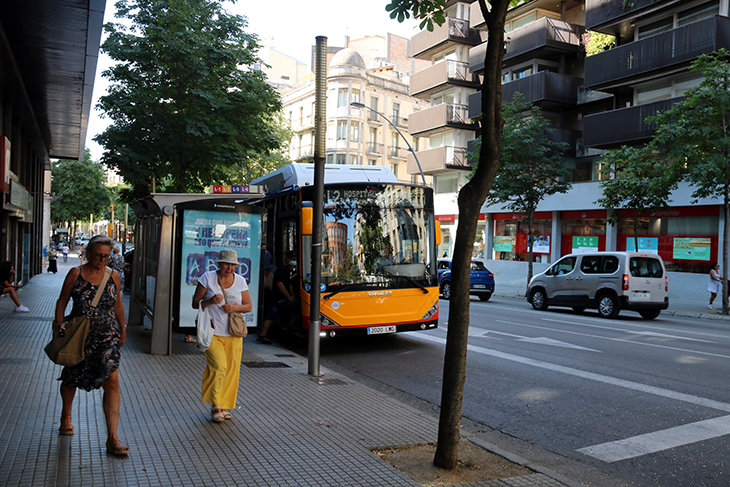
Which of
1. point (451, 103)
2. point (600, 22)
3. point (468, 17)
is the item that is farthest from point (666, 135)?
point (468, 17)

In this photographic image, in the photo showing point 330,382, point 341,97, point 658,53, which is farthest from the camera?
point 341,97

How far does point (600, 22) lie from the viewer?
92.7ft

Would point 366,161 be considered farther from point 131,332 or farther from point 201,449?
point 201,449

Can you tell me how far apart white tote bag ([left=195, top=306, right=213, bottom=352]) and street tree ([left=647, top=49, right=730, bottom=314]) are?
16978 millimetres

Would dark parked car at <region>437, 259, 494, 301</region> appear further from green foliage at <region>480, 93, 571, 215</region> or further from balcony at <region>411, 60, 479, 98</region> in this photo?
balcony at <region>411, 60, 479, 98</region>

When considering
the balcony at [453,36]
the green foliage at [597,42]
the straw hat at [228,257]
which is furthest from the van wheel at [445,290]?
the balcony at [453,36]

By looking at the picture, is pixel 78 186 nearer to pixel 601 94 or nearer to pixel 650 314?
Result: pixel 601 94

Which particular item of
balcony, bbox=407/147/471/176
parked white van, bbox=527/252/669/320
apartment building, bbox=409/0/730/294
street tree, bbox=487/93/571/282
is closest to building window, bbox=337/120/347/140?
balcony, bbox=407/147/471/176

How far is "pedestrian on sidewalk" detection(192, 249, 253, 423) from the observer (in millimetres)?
5621

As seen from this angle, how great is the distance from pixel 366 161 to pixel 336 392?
54.3 metres

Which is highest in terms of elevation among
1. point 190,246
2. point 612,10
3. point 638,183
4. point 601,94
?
point 612,10

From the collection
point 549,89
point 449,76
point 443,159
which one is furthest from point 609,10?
point 443,159

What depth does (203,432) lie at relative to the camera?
205 inches

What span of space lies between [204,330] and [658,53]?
25.3 m
